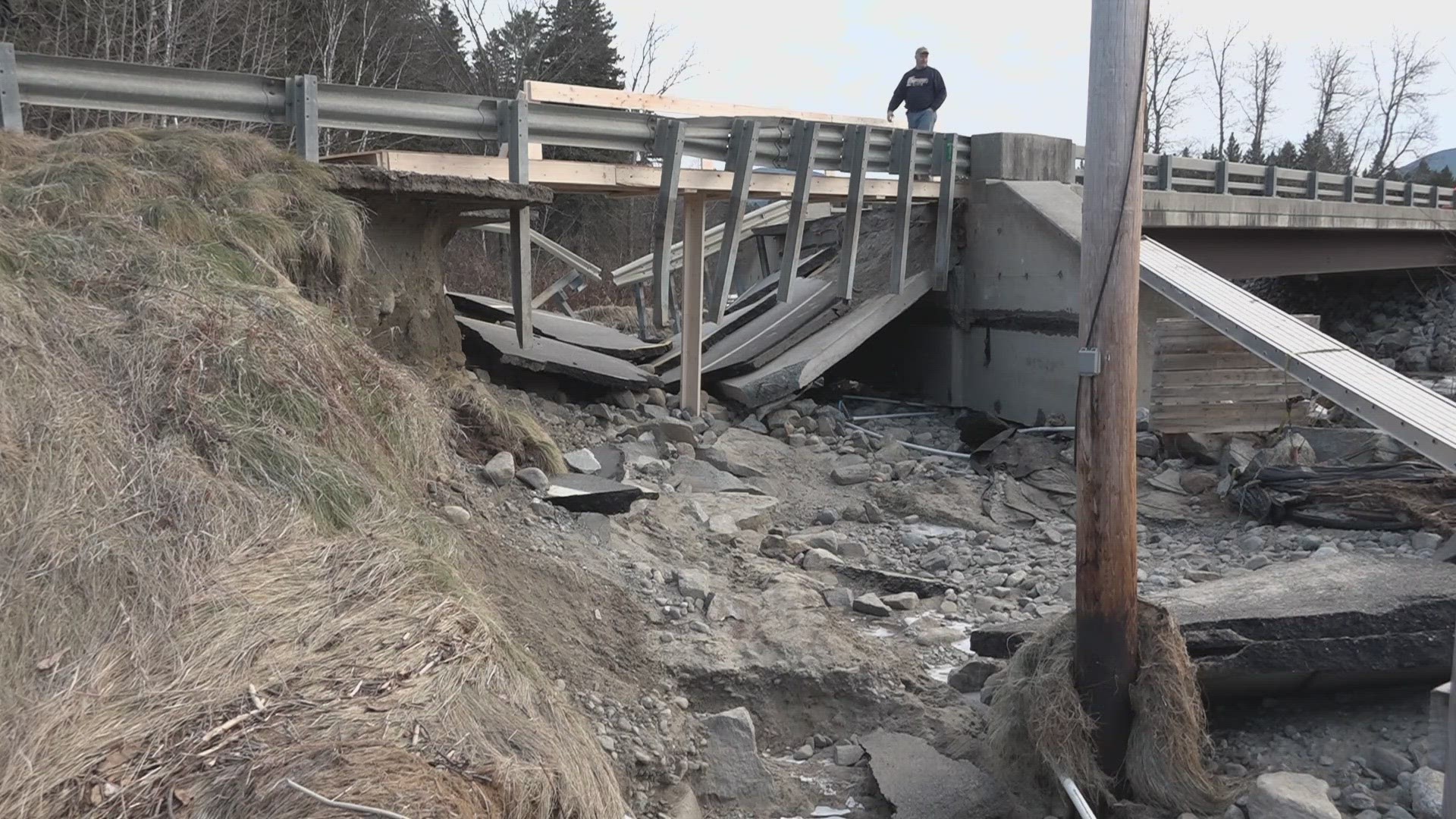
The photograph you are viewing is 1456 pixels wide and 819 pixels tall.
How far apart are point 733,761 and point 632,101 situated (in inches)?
321

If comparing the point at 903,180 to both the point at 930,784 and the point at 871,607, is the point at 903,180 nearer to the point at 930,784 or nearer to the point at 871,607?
the point at 871,607

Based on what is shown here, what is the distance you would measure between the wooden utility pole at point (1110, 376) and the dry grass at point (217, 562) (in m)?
2.11

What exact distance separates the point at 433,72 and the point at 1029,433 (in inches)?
761

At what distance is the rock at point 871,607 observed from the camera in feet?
22.0

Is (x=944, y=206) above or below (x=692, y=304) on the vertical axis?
above

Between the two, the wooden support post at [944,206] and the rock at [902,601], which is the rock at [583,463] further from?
the wooden support post at [944,206]

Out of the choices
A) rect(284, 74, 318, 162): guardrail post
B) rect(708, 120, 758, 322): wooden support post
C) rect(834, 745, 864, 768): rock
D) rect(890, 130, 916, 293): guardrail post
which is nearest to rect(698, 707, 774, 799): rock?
rect(834, 745, 864, 768): rock

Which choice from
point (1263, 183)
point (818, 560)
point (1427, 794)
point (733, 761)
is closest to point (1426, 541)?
point (1427, 794)

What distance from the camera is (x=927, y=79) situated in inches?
529

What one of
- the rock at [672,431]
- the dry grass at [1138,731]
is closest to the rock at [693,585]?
the dry grass at [1138,731]

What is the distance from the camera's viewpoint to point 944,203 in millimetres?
12539

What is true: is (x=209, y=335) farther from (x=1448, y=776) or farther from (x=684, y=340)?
(x=684, y=340)

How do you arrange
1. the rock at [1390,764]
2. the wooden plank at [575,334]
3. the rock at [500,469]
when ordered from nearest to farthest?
1. the rock at [1390,764]
2. the rock at [500,469]
3. the wooden plank at [575,334]

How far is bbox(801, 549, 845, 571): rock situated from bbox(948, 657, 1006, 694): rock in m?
1.74
